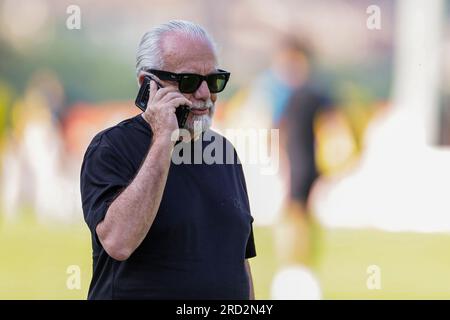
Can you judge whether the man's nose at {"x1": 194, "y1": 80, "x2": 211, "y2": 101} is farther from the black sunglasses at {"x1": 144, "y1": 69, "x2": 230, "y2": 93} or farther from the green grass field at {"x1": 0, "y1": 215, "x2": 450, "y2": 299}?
the green grass field at {"x1": 0, "y1": 215, "x2": 450, "y2": 299}

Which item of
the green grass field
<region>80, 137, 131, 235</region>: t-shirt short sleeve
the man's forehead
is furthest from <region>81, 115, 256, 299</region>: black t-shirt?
the green grass field

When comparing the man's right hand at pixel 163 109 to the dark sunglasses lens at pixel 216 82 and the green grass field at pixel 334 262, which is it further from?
the green grass field at pixel 334 262

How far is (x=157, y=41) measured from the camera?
233 cm

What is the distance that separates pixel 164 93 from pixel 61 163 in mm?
3128

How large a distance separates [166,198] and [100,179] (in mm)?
198

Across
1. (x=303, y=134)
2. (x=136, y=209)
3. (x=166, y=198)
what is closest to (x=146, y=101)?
(x=166, y=198)

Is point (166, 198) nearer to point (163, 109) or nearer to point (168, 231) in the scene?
point (168, 231)

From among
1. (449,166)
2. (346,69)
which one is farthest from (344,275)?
(346,69)

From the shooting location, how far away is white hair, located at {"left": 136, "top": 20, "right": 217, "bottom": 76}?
232 cm

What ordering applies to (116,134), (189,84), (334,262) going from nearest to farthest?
(116,134)
(189,84)
(334,262)

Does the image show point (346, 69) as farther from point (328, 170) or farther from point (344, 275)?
point (344, 275)

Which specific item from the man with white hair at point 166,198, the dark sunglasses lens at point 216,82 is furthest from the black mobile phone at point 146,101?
the dark sunglasses lens at point 216,82

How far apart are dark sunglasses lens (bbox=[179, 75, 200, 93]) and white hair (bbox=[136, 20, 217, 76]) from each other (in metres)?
0.09

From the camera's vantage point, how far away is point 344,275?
504 centimetres
